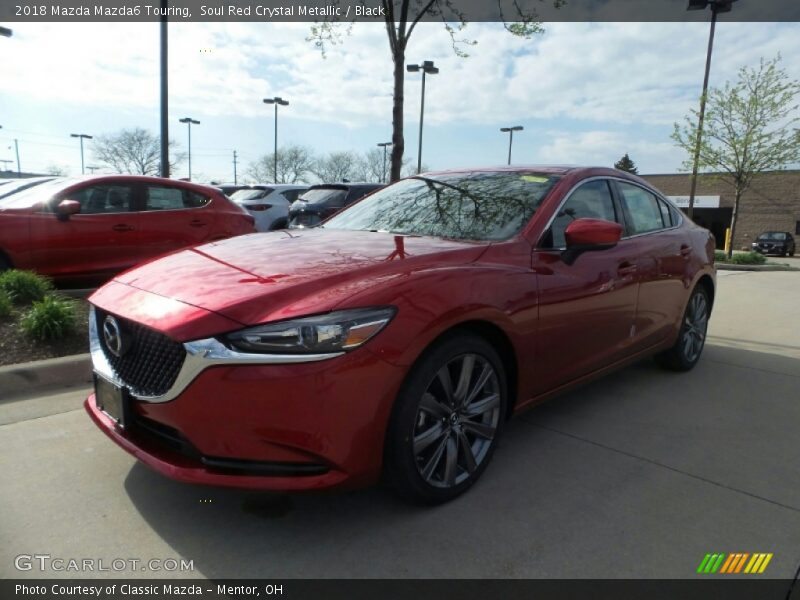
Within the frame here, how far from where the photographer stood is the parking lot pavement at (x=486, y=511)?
2.20m

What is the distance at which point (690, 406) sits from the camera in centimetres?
399

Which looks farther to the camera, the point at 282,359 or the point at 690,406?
the point at 690,406

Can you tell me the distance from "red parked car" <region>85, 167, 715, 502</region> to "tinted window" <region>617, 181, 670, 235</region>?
1.10 feet

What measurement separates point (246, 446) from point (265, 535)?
1.65ft

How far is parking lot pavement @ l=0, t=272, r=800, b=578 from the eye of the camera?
7.21ft

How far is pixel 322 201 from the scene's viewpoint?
11516 millimetres

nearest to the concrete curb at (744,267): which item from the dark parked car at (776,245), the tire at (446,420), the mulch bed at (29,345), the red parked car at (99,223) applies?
the red parked car at (99,223)

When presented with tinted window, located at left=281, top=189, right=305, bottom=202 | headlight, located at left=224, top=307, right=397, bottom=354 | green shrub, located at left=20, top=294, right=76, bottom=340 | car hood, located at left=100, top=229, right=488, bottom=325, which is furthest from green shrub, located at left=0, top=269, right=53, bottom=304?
tinted window, located at left=281, top=189, right=305, bottom=202

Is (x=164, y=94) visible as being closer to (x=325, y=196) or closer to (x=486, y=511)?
(x=325, y=196)

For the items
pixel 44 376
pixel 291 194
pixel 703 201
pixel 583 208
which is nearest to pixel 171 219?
pixel 44 376

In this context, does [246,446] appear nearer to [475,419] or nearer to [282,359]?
[282,359]

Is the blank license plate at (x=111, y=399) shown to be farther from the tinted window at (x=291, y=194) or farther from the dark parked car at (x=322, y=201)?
the tinted window at (x=291, y=194)

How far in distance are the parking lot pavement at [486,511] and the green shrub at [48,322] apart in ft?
3.21

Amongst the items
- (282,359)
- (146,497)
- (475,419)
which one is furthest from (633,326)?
(146,497)
